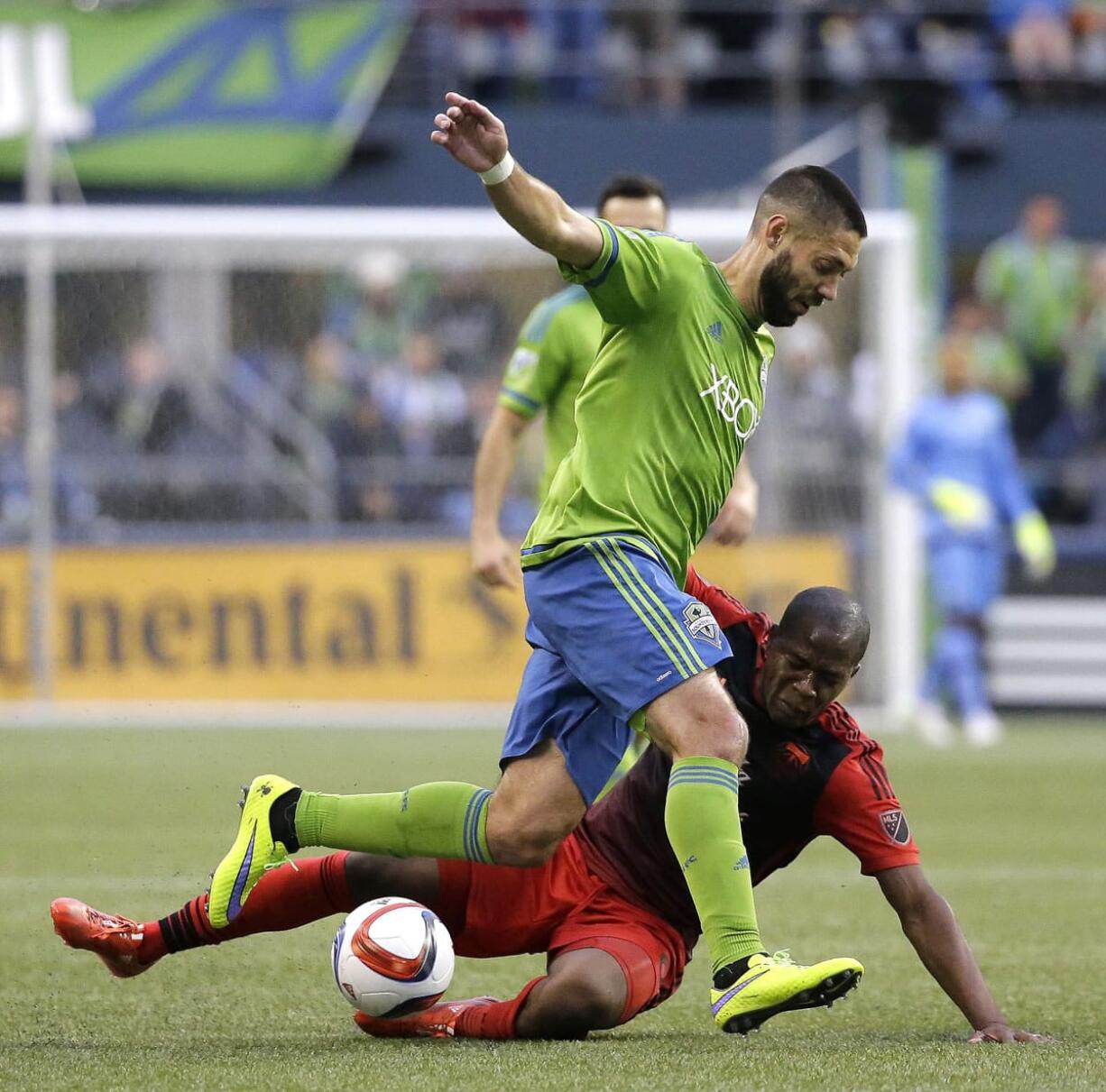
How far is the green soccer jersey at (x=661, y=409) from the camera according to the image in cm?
466

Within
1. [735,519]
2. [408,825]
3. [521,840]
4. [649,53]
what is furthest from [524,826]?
[649,53]

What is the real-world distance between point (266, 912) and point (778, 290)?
5.69ft

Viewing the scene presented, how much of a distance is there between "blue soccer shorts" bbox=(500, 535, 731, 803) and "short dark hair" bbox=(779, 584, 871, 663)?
154 millimetres

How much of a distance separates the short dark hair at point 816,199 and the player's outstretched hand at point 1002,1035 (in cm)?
166

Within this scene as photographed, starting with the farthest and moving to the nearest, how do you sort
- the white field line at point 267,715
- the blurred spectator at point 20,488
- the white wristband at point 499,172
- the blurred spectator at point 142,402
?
the blurred spectator at point 142,402 < the blurred spectator at point 20,488 < the white field line at point 267,715 < the white wristband at point 499,172

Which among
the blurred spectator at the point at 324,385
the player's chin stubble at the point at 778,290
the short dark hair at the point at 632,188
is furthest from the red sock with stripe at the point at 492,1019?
the blurred spectator at the point at 324,385

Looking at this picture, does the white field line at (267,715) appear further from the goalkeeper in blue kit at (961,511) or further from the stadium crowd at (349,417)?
the stadium crowd at (349,417)

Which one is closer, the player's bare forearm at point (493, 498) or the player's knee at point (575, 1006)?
the player's knee at point (575, 1006)

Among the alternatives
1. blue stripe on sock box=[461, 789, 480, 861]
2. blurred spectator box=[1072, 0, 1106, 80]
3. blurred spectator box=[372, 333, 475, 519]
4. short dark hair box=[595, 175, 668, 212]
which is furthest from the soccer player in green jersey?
blurred spectator box=[1072, 0, 1106, 80]

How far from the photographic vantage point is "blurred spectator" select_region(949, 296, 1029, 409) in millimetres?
16766

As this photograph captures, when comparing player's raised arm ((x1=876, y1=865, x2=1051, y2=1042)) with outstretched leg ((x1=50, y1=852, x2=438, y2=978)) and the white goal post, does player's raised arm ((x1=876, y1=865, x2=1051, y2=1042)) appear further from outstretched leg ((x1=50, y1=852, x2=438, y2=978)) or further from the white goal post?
the white goal post

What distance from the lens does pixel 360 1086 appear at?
4.00 meters

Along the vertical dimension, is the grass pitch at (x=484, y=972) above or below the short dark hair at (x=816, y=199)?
below

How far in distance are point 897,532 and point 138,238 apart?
5.30m
